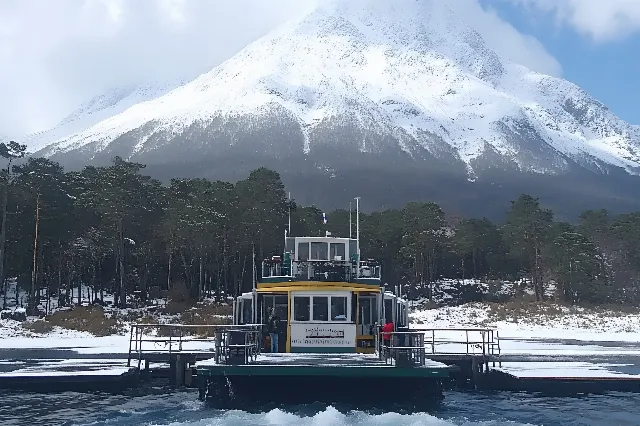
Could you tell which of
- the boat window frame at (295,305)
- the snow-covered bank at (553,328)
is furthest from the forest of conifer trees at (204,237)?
the boat window frame at (295,305)

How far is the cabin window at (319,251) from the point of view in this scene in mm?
28922

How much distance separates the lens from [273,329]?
25.2 m

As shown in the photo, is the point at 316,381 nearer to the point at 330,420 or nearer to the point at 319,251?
the point at 330,420

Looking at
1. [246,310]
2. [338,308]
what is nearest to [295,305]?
[338,308]

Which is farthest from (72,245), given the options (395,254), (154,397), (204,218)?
(154,397)

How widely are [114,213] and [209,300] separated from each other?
36.5 feet

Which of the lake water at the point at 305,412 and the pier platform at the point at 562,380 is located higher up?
the pier platform at the point at 562,380

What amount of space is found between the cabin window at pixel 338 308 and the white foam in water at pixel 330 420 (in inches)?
224

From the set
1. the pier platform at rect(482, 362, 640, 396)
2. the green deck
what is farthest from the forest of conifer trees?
the green deck

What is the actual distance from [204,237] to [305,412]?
135 ft

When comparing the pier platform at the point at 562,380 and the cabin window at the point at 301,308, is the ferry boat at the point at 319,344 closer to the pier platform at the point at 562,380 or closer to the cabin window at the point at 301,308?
the cabin window at the point at 301,308

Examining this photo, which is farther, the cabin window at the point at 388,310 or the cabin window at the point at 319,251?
the cabin window at the point at 319,251

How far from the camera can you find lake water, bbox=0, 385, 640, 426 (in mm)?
18812

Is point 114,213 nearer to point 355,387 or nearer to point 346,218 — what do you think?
point 346,218
